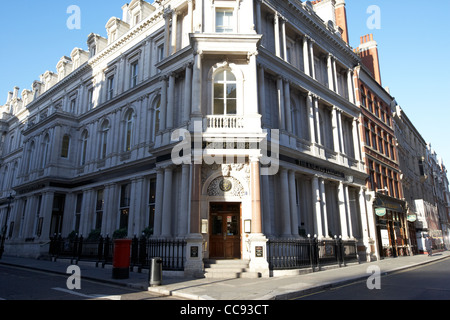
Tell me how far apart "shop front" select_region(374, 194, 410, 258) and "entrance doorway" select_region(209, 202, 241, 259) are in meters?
15.1

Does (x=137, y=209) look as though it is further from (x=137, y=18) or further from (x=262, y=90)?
(x=137, y=18)

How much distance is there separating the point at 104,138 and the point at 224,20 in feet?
48.8

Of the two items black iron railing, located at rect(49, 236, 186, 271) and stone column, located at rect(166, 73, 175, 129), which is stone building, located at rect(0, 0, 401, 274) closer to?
stone column, located at rect(166, 73, 175, 129)

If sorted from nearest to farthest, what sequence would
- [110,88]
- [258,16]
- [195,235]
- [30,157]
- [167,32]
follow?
[195,235] → [258,16] → [167,32] → [110,88] → [30,157]

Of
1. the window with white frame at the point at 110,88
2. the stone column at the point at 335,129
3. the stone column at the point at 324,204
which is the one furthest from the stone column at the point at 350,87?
the window with white frame at the point at 110,88

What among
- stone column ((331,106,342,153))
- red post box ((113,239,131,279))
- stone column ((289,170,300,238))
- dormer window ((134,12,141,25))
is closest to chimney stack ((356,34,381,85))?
stone column ((331,106,342,153))

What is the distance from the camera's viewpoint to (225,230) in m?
16.2

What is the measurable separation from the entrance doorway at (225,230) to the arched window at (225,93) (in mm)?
5292

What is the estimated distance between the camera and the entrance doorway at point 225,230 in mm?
15844

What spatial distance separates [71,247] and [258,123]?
16138 mm

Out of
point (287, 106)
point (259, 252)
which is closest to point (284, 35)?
point (287, 106)

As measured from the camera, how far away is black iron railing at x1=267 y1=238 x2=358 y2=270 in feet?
47.9
